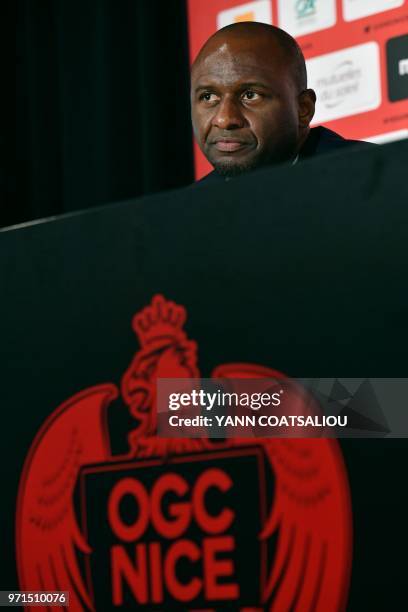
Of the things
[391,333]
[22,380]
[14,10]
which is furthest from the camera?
[14,10]

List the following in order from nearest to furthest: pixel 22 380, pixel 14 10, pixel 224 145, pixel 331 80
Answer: pixel 22 380 → pixel 224 145 → pixel 331 80 → pixel 14 10

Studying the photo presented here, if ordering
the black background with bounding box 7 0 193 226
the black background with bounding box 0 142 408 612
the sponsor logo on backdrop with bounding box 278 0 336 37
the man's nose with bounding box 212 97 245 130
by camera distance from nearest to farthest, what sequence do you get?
the black background with bounding box 0 142 408 612
the man's nose with bounding box 212 97 245 130
the sponsor logo on backdrop with bounding box 278 0 336 37
the black background with bounding box 7 0 193 226

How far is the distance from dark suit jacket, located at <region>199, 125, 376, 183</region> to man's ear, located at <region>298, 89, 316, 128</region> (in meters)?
0.02

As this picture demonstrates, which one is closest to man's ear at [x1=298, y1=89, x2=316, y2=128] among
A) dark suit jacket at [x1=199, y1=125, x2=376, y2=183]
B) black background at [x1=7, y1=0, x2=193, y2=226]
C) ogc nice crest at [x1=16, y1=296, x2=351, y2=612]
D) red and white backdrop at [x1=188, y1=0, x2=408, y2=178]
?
dark suit jacket at [x1=199, y1=125, x2=376, y2=183]

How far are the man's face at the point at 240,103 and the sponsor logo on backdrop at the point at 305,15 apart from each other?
2.65 feet

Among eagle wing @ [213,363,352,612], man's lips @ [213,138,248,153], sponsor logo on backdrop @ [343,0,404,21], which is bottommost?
eagle wing @ [213,363,352,612]

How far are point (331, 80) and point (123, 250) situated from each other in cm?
145

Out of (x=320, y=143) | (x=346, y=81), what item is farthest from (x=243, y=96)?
(x=346, y=81)

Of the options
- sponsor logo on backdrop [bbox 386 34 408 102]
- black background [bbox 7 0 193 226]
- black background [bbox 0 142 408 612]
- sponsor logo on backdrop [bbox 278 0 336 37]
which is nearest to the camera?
black background [bbox 0 142 408 612]

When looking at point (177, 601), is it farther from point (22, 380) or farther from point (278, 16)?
point (278, 16)

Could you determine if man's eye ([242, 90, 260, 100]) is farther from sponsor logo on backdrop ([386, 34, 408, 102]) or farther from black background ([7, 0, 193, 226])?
black background ([7, 0, 193, 226])

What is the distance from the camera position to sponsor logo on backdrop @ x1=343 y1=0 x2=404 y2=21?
6.13ft

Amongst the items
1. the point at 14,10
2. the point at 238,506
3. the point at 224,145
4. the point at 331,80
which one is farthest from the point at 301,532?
the point at 14,10

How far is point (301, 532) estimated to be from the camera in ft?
1.72
